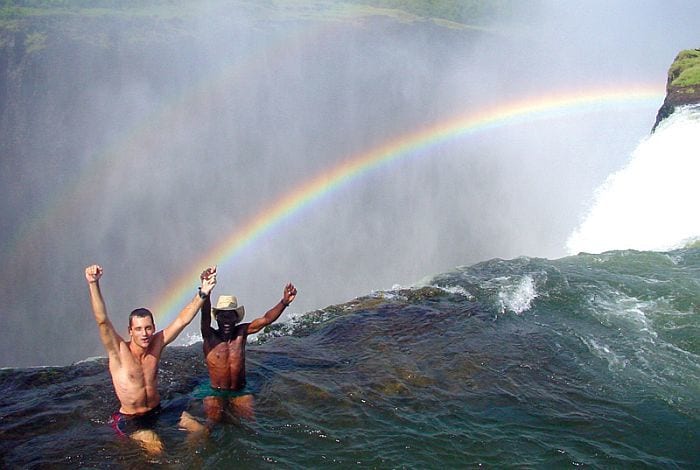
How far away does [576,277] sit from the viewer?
10.5 metres

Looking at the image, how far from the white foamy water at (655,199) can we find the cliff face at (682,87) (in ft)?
3.24

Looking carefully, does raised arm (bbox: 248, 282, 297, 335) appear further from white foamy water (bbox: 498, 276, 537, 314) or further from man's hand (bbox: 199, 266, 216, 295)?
white foamy water (bbox: 498, 276, 537, 314)

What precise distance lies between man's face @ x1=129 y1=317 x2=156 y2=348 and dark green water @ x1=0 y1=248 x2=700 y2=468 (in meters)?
1.03

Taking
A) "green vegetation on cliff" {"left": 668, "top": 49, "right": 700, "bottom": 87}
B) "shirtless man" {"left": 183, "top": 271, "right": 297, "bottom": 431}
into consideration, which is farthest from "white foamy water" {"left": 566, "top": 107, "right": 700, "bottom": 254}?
"shirtless man" {"left": 183, "top": 271, "right": 297, "bottom": 431}

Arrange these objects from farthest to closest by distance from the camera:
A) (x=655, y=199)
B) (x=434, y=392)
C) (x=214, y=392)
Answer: (x=655, y=199), (x=434, y=392), (x=214, y=392)

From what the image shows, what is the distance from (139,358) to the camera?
4.79 m

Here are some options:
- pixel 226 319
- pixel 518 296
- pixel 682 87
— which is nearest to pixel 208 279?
pixel 226 319

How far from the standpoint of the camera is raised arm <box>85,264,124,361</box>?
4234mm

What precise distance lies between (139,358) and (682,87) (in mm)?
22773

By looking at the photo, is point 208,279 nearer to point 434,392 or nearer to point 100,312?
point 100,312

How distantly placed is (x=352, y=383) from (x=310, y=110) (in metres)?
34.9

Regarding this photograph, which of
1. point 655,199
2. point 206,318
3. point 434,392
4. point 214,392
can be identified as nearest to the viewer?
point 206,318

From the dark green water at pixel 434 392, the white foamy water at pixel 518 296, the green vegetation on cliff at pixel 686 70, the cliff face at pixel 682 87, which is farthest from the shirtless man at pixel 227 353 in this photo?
the green vegetation on cliff at pixel 686 70

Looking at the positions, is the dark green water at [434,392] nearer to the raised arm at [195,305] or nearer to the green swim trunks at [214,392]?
the green swim trunks at [214,392]
